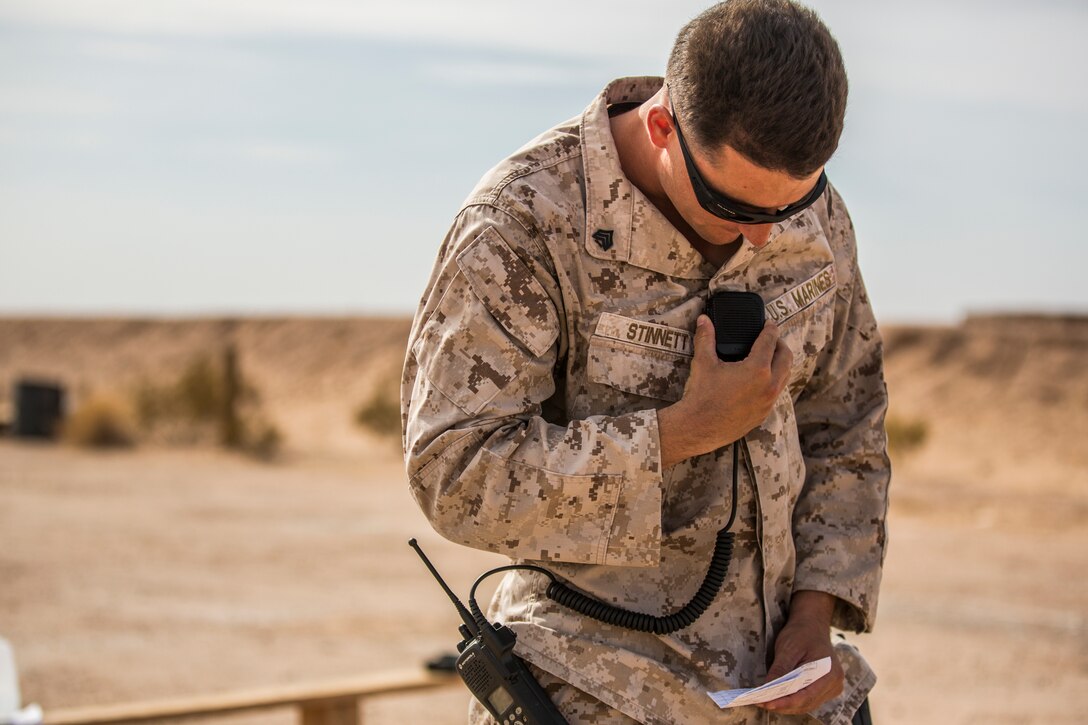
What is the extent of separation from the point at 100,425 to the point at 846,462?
20.4m

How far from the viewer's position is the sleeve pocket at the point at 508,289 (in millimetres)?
1876

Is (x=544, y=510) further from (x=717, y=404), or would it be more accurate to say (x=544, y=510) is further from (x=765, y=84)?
(x=765, y=84)

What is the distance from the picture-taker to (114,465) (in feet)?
60.4

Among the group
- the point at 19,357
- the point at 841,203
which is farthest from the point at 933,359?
the point at 19,357

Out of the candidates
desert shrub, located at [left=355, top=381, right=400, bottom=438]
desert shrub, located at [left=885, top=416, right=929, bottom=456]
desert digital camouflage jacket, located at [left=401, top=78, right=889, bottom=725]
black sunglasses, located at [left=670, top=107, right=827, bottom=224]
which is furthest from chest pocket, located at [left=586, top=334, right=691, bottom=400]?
desert shrub, located at [left=355, top=381, right=400, bottom=438]

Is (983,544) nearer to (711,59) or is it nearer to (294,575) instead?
(294,575)

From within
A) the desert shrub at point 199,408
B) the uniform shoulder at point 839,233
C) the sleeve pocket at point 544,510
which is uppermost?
the uniform shoulder at point 839,233

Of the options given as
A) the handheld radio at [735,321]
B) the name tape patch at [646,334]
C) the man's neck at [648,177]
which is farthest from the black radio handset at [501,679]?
the man's neck at [648,177]

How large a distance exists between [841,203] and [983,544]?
441 inches

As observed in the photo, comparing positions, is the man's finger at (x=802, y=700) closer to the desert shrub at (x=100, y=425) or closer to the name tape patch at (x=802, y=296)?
the name tape patch at (x=802, y=296)

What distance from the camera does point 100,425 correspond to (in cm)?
2081

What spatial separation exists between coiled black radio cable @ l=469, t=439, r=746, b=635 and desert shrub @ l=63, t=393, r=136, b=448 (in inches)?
798

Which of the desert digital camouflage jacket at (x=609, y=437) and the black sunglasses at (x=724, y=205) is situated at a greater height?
the black sunglasses at (x=724, y=205)

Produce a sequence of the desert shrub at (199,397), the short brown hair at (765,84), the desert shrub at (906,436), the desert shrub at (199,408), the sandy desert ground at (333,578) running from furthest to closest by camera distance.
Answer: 1. the desert shrub at (199,397)
2. the desert shrub at (199,408)
3. the desert shrub at (906,436)
4. the sandy desert ground at (333,578)
5. the short brown hair at (765,84)
